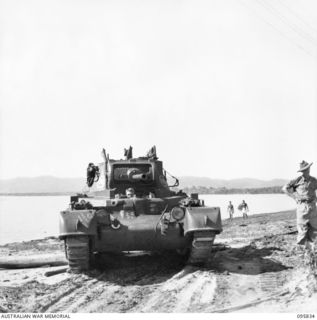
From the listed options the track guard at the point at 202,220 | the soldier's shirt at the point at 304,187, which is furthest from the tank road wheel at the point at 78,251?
the soldier's shirt at the point at 304,187

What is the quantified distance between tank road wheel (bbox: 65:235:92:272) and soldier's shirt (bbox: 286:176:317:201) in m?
3.84

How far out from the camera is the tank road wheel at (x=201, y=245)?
34.1 feet

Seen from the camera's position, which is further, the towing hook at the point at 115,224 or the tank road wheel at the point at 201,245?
the towing hook at the point at 115,224

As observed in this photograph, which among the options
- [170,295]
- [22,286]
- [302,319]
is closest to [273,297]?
[302,319]

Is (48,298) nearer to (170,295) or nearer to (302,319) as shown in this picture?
(170,295)

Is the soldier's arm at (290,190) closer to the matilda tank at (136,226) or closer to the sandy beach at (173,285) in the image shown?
the sandy beach at (173,285)

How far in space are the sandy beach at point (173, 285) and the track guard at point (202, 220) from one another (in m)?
0.85

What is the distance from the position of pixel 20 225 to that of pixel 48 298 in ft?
70.1

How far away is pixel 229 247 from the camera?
14289 millimetres

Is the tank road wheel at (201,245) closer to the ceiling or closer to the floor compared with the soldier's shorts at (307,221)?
closer to the floor

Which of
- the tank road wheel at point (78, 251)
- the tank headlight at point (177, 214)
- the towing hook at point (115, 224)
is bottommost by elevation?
the tank road wheel at point (78, 251)

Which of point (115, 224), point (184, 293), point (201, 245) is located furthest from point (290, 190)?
point (115, 224)

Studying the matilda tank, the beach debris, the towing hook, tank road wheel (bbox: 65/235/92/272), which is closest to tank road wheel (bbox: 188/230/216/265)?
the matilda tank

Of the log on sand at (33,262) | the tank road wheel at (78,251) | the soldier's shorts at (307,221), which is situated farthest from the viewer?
the log on sand at (33,262)
